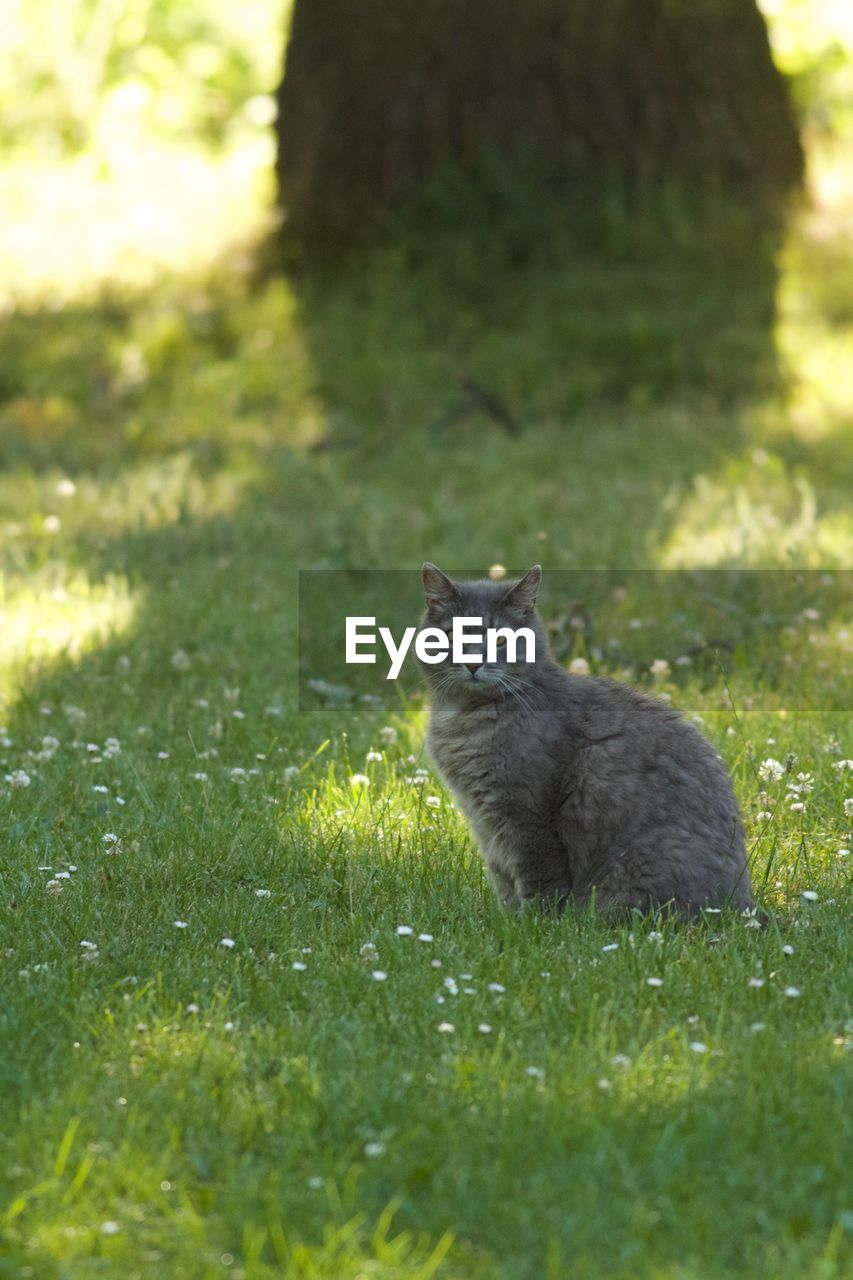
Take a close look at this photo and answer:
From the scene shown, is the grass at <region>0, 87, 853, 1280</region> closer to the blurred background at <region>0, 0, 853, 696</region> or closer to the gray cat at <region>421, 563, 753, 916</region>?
the blurred background at <region>0, 0, 853, 696</region>

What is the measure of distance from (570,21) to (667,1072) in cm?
1037

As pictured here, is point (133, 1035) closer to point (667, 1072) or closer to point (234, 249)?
point (667, 1072)

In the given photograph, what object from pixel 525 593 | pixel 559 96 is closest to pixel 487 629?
pixel 525 593

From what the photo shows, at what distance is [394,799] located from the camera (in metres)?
5.57

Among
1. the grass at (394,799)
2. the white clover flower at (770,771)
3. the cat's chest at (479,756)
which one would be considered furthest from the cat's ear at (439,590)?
the white clover flower at (770,771)

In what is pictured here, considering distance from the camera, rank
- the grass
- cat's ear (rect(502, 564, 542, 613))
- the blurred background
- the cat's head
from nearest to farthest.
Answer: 1. the grass
2. the cat's head
3. cat's ear (rect(502, 564, 542, 613))
4. the blurred background

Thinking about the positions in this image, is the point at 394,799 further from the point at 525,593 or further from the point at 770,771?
the point at 770,771

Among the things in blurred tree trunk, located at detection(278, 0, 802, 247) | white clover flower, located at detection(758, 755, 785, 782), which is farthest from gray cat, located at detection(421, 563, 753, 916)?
blurred tree trunk, located at detection(278, 0, 802, 247)

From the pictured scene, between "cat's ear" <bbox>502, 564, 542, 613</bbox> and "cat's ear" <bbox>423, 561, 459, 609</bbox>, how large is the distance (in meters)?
0.20

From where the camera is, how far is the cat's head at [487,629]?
17.3ft

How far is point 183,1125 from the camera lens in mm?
3510

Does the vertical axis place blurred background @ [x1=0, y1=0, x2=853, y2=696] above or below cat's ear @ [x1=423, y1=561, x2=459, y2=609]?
above

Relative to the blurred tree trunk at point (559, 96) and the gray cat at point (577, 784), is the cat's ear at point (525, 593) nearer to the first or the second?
the gray cat at point (577, 784)

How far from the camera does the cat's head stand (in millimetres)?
5281
